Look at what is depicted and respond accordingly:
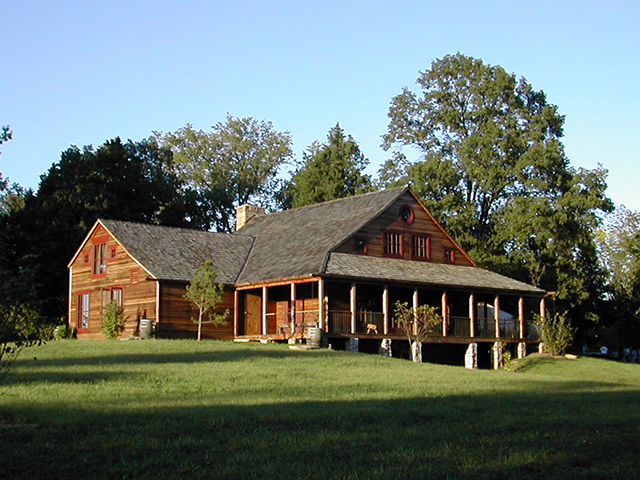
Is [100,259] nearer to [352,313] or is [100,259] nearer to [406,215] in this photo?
[352,313]

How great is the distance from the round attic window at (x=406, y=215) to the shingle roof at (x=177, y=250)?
27.1 feet

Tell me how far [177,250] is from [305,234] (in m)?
6.35

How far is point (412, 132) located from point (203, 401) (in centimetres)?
4312

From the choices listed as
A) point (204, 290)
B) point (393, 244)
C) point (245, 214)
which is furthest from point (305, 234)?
point (245, 214)

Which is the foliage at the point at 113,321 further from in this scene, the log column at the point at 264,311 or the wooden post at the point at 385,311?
the wooden post at the point at 385,311

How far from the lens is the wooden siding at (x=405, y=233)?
129 ft

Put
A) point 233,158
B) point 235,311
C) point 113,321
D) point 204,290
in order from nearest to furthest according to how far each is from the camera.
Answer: point 204,290
point 113,321
point 235,311
point 233,158

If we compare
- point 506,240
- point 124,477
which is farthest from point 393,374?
point 506,240

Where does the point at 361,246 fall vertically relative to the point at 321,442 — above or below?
above

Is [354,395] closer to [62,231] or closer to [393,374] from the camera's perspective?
[393,374]

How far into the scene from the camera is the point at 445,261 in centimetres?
4309

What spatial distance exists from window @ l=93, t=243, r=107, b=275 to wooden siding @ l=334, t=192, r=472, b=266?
11.5 m

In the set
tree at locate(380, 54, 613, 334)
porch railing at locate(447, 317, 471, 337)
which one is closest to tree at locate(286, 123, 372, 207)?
tree at locate(380, 54, 613, 334)

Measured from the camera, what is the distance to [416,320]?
117 feet
